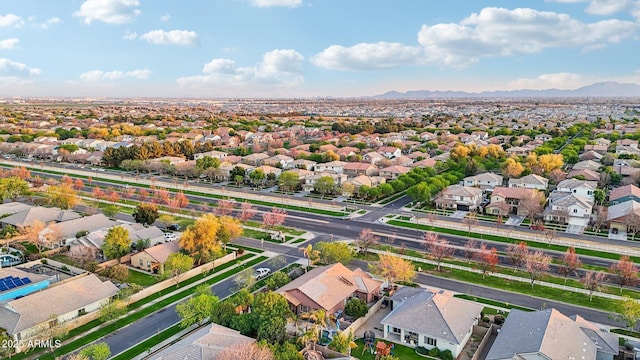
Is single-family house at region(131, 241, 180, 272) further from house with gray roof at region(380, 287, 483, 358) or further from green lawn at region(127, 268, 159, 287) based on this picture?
house with gray roof at region(380, 287, 483, 358)

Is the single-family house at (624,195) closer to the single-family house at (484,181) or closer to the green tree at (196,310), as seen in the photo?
the single-family house at (484,181)

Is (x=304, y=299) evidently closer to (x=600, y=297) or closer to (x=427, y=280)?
(x=427, y=280)

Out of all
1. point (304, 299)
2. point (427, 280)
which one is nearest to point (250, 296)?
point (304, 299)

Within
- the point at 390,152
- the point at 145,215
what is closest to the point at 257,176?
the point at 145,215

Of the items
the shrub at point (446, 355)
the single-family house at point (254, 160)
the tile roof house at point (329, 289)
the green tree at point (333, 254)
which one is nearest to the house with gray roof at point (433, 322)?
the shrub at point (446, 355)

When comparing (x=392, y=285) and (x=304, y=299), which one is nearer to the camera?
(x=304, y=299)

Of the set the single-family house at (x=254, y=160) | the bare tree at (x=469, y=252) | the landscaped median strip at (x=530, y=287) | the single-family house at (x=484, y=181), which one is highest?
the single-family house at (x=254, y=160)
